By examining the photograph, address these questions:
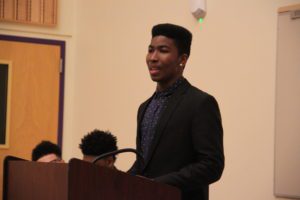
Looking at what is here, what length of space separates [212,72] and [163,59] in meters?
1.50

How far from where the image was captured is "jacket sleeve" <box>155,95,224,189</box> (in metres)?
1.48

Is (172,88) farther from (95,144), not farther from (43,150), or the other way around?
(43,150)

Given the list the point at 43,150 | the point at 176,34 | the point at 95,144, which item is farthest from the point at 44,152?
the point at 176,34

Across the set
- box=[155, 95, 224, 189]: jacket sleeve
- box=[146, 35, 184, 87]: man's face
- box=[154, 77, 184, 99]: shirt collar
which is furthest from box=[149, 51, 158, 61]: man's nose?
box=[155, 95, 224, 189]: jacket sleeve

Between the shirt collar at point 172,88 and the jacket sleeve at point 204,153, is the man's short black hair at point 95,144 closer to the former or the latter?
the shirt collar at point 172,88

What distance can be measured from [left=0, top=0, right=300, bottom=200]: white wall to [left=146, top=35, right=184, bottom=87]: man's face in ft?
4.02

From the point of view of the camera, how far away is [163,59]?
5.61 feet

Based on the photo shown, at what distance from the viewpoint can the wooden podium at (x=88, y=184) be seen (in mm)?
1154

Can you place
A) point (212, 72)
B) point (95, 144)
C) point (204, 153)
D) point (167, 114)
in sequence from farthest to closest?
point (212, 72) → point (95, 144) → point (167, 114) → point (204, 153)

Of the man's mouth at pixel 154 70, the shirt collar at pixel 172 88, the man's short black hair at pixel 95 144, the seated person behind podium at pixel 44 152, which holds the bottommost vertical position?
the seated person behind podium at pixel 44 152

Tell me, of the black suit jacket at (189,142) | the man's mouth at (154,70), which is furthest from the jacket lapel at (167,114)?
the man's mouth at (154,70)

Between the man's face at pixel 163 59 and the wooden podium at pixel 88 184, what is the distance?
0.57 meters

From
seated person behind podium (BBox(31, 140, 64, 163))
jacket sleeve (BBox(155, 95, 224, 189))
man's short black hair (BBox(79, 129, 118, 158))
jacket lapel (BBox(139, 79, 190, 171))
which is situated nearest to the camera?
jacket sleeve (BBox(155, 95, 224, 189))

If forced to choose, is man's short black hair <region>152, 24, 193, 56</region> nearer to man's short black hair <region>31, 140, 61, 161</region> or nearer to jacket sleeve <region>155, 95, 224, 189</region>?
jacket sleeve <region>155, 95, 224, 189</region>
